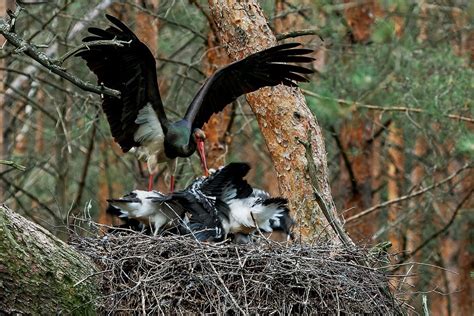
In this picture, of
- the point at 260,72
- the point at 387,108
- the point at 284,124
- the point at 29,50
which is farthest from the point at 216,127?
the point at 29,50

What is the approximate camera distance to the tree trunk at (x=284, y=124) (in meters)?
6.71

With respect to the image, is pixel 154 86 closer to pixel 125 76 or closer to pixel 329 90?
pixel 125 76

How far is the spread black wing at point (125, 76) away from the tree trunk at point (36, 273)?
8.71ft

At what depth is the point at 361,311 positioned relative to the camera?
5406 millimetres

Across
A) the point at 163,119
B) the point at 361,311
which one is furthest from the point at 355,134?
the point at 361,311

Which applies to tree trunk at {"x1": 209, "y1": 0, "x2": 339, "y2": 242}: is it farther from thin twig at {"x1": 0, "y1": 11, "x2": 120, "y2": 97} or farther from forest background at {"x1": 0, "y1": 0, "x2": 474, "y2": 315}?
thin twig at {"x1": 0, "y1": 11, "x2": 120, "y2": 97}

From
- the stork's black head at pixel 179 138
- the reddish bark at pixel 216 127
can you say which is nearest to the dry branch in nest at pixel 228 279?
the stork's black head at pixel 179 138

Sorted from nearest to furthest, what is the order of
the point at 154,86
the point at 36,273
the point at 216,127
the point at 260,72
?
the point at 36,273 < the point at 260,72 < the point at 154,86 < the point at 216,127

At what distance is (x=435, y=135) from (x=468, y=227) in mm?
4849

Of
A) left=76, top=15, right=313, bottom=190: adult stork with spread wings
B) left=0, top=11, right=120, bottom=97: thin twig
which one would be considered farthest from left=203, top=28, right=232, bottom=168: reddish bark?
left=0, top=11, right=120, bottom=97: thin twig

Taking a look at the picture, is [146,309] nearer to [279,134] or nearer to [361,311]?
[361,311]

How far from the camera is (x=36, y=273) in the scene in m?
4.06

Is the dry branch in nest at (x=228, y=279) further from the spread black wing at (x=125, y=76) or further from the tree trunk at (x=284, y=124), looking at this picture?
the spread black wing at (x=125, y=76)

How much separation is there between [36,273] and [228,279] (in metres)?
1.41
